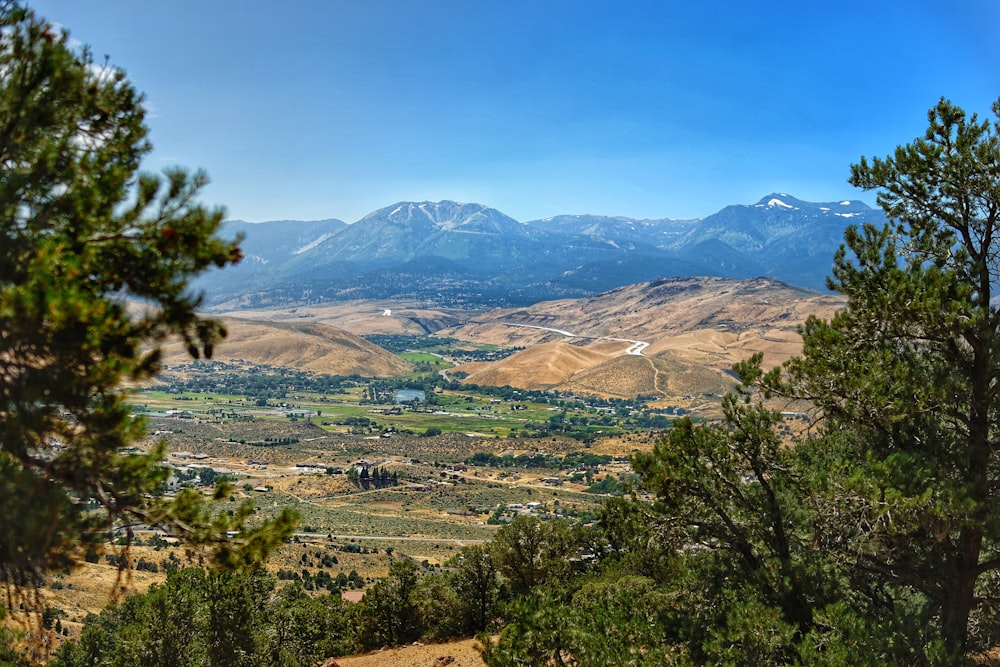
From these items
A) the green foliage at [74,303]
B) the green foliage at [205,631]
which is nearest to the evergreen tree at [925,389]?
the green foliage at [74,303]

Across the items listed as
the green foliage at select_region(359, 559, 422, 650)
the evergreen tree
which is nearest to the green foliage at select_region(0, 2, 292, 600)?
the evergreen tree

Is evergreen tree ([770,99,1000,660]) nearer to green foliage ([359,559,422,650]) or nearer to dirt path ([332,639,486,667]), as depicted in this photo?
dirt path ([332,639,486,667])

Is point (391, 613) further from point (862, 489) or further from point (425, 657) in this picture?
point (862, 489)

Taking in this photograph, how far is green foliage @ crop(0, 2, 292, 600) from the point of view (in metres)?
5.13

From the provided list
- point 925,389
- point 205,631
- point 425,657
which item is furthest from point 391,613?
point 925,389

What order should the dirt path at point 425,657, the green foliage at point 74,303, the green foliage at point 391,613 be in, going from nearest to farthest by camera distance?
the green foliage at point 74,303 < the dirt path at point 425,657 < the green foliage at point 391,613

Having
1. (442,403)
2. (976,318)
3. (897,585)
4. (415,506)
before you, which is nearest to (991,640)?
(897,585)

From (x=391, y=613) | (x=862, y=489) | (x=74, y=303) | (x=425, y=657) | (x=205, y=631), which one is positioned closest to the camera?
(x=74, y=303)

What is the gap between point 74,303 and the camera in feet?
15.8

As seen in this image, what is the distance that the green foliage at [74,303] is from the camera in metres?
5.13

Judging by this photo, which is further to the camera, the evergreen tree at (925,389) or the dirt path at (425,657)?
Answer: the dirt path at (425,657)

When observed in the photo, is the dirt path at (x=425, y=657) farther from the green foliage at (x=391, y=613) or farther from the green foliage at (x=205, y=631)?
the green foliage at (x=205, y=631)

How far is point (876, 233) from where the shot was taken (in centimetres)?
1106

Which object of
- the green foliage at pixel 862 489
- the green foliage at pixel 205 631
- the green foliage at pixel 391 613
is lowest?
the green foliage at pixel 391 613
